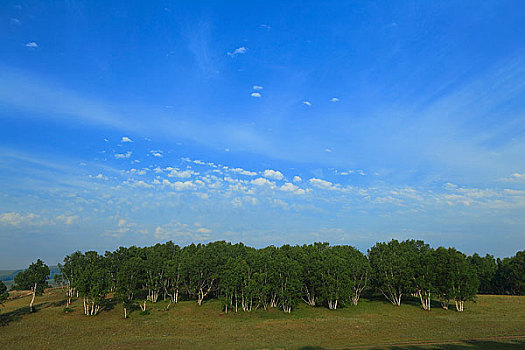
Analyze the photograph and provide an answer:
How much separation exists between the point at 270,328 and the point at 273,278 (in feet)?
65.2

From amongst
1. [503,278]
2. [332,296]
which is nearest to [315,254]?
[332,296]

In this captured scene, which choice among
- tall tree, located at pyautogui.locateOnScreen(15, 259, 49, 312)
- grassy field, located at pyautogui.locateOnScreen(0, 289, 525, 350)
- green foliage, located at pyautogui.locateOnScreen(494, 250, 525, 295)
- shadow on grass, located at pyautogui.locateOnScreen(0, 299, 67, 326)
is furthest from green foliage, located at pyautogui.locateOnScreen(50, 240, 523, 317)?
green foliage, located at pyautogui.locateOnScreen(494, 250, 525, 295)

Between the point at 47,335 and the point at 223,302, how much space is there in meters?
37.5

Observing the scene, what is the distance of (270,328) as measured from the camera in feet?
204

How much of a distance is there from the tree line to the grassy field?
3.96m

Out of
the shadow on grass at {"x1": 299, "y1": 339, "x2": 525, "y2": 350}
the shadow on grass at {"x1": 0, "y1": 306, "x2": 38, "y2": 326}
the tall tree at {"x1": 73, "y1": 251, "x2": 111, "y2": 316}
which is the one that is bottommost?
the shadow on grass at {"x1": 0, "y1": 306, "x2": 38, "y2": 326}

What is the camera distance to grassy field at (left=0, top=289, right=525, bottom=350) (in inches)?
1906

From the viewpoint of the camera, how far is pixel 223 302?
79375 mm

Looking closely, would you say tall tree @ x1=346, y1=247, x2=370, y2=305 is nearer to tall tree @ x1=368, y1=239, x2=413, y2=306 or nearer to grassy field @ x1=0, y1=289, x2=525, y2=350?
tall tree @ x1=368, y1=239, x2=413, y2=306

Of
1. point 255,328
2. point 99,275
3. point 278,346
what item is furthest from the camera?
point 99,275

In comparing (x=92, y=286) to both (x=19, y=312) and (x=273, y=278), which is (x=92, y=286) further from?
(x=273, y=278)

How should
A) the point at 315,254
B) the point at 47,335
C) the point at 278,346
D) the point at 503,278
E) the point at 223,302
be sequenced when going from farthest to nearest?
the point at 503,278, the point at 315,254, the point at 223,302, the point at 47,335, the point at 278,346

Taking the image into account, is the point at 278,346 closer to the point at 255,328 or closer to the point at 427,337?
the point at 255,328

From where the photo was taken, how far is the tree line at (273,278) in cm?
7531
